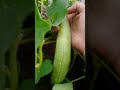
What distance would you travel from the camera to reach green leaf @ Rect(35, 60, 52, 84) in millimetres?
613

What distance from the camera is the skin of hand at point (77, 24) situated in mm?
667

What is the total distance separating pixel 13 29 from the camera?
1.31 ft

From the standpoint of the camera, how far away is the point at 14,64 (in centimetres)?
41

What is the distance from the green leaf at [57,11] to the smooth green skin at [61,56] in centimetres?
2

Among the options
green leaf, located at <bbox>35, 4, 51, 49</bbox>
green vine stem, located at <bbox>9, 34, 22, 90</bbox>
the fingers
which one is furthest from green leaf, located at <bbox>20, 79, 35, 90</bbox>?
the fingers

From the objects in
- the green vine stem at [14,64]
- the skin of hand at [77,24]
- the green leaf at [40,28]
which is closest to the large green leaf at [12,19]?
the green vine stem at [14,64]

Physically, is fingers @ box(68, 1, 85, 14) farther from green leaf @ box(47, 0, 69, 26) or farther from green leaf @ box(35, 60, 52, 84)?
green leaf @ box(35, 60, 52, 84)

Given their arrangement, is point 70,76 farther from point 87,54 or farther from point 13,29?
point 13,29

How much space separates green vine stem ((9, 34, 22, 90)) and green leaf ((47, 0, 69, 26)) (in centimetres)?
24

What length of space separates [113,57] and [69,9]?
0.23 m

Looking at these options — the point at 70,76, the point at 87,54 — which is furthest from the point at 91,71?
the point at 70,76

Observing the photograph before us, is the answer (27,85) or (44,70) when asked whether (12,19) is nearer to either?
(27,85)

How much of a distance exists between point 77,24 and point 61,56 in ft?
0.35

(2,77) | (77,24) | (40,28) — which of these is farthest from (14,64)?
(77,24)
